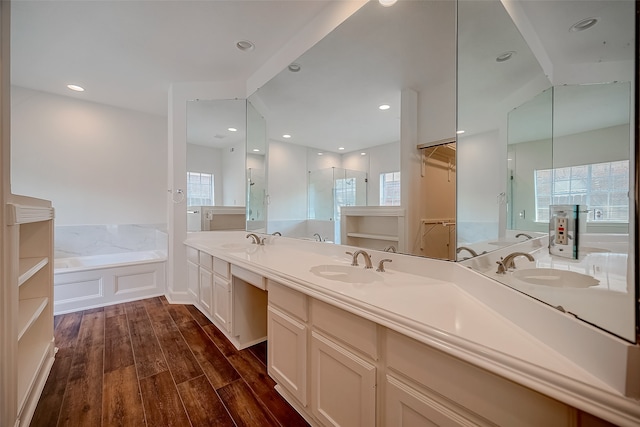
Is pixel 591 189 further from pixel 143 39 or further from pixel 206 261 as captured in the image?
pixel 143 39

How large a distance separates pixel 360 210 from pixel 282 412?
1.30 metres

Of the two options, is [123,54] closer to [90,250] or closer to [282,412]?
[90,250]

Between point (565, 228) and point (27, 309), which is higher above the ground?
point (565, 228)

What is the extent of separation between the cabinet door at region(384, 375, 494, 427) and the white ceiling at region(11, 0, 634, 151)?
0.96m

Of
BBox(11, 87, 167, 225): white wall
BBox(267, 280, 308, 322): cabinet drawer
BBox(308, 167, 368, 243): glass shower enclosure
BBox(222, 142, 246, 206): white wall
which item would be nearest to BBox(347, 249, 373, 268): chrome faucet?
BBox(308, 167, 368, 243): glass shower enclosure

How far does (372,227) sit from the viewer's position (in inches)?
62.9

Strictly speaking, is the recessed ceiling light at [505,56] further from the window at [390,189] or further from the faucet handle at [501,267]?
the faucet handle at [501,267]

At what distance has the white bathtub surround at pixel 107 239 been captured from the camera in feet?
10.9

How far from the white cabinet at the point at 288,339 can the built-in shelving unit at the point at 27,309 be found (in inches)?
47.4

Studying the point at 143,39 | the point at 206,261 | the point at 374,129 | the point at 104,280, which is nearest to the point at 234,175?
the point at 206,261

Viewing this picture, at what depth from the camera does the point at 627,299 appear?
0.51 metres

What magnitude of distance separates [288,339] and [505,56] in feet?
5.70

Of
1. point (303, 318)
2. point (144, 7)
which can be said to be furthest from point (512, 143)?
point (144, 7)

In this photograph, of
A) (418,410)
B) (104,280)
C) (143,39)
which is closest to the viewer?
(418,410)
